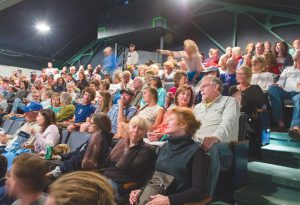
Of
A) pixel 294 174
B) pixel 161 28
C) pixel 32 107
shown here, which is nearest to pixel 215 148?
pixel 294 174

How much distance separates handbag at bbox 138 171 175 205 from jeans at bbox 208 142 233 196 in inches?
Result: 13.4

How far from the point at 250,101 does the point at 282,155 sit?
26.5 inches

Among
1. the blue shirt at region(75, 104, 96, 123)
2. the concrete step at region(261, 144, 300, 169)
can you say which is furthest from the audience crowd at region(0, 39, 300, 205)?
the concrete step at region(261, 144, 300, 169)

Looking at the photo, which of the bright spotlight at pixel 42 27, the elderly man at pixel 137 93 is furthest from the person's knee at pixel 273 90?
the bright spotlight at pixel 42 27

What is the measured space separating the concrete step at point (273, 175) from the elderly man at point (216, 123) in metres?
0.38

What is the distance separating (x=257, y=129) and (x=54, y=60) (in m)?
11.0

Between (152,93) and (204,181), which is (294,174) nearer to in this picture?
(204,181)

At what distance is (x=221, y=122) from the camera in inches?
97.6

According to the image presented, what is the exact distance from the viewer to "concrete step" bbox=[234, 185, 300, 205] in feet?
7.17

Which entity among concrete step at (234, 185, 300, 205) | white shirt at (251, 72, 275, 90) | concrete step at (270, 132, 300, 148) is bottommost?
concrete step at (234, 185, 300, 205)

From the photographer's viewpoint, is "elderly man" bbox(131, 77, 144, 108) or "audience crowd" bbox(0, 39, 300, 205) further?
"elderly man" bbox(131, 77, 144, 108)

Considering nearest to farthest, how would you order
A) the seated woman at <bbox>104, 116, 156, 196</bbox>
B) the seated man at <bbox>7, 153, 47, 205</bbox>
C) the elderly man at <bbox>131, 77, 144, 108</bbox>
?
the seated man at <bbox>7, 153, 47, 205</bbox>, the seated woman at <bbox>104, 116, 156, 196</bbox>, the elderly man at <bbox>131, 77, 144, 108</bbox>

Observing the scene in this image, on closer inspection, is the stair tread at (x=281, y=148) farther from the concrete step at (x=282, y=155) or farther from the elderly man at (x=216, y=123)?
the elderly man at (x=216, y=123)

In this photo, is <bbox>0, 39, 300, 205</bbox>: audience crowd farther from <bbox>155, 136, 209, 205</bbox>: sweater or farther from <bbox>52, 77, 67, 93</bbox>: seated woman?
<bbox>52, 77, 67, 93</bbox>: seated woman
